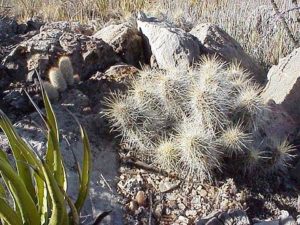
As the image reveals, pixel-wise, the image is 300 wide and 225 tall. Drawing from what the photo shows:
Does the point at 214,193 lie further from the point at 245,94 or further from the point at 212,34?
the point at 212,34

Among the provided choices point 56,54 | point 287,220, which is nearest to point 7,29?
point 56,54

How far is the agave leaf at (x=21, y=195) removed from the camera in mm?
2559

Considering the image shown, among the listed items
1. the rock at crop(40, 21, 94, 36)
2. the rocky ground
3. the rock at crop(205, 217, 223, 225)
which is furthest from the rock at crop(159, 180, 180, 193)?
the rock at crop(40, 21, 94, 36)

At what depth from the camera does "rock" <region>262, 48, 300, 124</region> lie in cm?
453

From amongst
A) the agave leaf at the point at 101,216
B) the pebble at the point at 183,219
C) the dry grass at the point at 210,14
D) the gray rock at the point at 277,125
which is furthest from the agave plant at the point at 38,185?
the dry grass at the point at 210,14

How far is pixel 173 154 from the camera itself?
3650 mm

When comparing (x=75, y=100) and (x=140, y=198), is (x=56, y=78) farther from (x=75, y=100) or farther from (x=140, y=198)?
(x=140, y=198)

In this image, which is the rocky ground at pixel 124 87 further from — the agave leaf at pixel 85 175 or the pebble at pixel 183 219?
the agave leaf at pixel 85 175

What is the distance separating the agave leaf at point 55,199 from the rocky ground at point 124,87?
1.56ft

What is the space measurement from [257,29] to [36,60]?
9.80ft

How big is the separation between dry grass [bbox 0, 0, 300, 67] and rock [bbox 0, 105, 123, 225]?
2273 millimetres

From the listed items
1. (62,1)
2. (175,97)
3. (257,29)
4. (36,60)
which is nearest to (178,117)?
(175,97)

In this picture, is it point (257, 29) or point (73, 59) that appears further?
point (257, 29)

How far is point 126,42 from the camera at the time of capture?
4848mm
